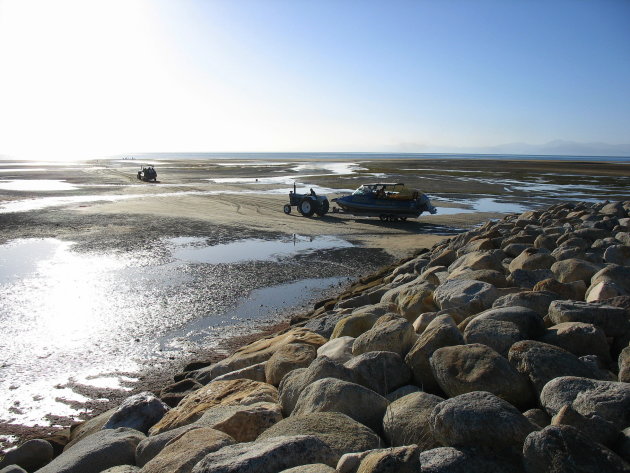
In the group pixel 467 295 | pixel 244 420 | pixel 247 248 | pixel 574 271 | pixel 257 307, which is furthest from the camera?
pixel 247 248

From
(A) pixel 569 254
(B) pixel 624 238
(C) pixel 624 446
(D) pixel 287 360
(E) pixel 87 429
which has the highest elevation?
(B) pixel 624 238

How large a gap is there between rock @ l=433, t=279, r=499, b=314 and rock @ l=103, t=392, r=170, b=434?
3204 millimetres

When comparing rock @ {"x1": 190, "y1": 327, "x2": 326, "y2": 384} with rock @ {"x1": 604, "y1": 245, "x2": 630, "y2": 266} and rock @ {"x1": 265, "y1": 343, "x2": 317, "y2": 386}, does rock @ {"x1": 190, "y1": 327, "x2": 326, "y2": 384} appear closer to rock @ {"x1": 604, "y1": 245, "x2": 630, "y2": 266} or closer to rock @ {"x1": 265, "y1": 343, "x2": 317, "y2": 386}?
rock @ {"x1": 265, "y1": 343, "x2": 317, "y2": 386}

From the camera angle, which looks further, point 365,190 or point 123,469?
point 365,190

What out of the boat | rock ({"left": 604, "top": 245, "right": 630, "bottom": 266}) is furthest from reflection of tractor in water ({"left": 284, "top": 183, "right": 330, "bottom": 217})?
rock ({"left": 604, "top": 245, "right": 630, "bottom": 266})

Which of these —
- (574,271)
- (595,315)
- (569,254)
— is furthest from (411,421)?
(569,254)

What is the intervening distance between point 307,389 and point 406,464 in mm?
1445

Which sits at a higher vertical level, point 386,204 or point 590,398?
A: point 590,398

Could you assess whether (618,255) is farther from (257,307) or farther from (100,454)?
(100,454)

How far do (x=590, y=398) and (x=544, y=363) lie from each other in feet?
1.69

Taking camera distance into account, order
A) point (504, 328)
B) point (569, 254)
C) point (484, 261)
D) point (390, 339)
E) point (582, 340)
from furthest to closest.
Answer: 1. point (484, 261)
2. point (569, 254)
3. point (390, 339)
4. point (504, 328)
5. point (582, 340)

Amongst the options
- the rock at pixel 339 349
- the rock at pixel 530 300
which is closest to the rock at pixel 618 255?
the rock at pixel 530 300

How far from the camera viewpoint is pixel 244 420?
12.3 ft

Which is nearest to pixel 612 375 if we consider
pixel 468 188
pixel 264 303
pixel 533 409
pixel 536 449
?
pixel 533 409
